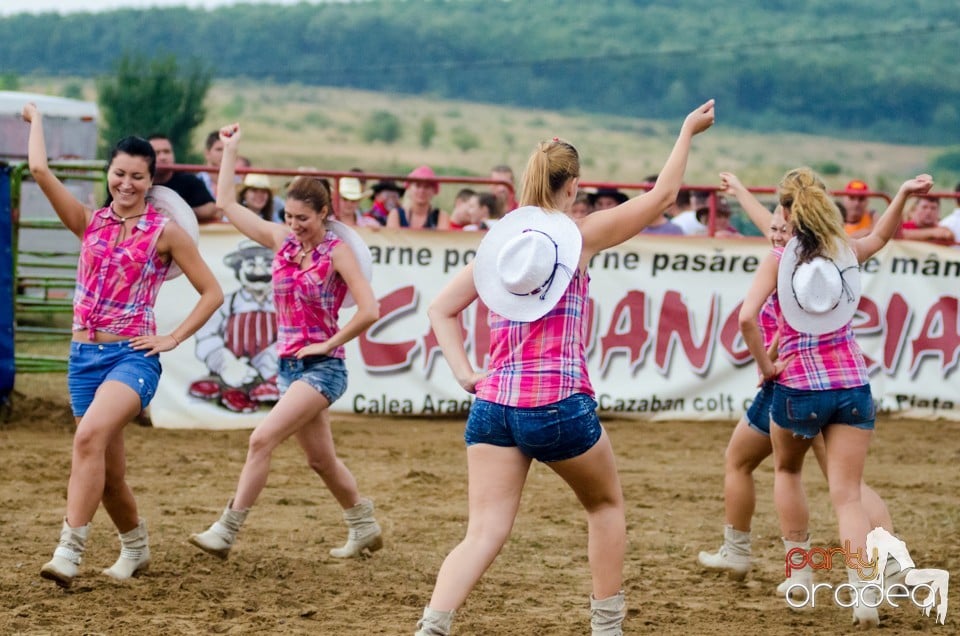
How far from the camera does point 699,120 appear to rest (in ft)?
15.9

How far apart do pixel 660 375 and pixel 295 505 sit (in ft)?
14.0

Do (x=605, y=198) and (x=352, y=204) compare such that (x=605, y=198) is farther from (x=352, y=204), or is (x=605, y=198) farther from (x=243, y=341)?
(x=243, y=341)

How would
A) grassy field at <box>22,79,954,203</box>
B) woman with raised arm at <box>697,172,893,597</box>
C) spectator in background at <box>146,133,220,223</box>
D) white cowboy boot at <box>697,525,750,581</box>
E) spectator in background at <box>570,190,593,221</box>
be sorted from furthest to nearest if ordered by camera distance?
1. grassy field at <box>22,79,954,203</box>
2. spectator in background at <box>570,190,593,221</box>
3. spectator in background at <box>146,133,220,223</box>
4. white cowboy boot at <box>697,525,750,581</box>
5. woman with raised arm at <box>697,172,893,597</box>

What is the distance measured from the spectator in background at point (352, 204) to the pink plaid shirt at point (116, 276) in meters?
4.93

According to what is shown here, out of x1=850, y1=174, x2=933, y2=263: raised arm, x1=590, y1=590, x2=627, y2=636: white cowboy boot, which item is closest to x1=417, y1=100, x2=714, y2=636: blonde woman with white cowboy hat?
x1=590, y1=590, x2=627, y2=636: white cowboy boot

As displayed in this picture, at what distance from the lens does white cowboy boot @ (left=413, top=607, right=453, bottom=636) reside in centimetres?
444

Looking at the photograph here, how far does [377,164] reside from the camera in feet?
232

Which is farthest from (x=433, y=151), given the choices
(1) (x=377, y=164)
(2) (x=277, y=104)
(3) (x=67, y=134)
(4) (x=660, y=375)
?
(4) (x=660, y=375)

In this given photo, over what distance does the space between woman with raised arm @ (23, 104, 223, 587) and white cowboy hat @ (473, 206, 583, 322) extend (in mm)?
1953

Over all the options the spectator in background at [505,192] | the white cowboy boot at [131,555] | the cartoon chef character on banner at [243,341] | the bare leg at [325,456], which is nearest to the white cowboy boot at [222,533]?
the white cowboy boot at [131,555]

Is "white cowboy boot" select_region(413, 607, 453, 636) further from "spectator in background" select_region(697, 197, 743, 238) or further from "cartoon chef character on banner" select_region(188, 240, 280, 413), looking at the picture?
"spectator in background" select_region(697, 197, 743, 238)

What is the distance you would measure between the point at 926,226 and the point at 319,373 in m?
7.23

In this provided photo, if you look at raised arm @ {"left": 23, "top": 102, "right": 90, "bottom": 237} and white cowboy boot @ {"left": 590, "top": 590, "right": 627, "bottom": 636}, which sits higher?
raised arm @ {"left": 23, "top": 102, "right": 90, "bottom": 237}

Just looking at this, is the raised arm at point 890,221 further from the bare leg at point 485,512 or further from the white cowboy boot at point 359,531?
the white cowboy boot at point 359,531
